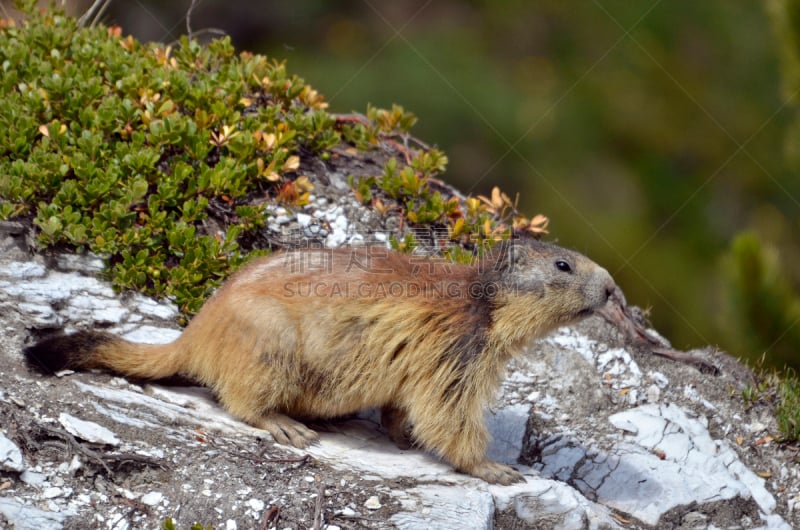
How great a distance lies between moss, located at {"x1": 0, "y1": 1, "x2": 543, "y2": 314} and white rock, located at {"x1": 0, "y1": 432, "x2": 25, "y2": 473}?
86.9 inches

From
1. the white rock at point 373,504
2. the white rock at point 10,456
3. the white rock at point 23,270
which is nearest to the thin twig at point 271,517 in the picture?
the white rock at point 373,504

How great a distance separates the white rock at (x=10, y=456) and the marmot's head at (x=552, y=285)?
354 cm

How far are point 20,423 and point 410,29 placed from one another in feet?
62.0

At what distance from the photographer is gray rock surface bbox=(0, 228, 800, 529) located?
5688mm

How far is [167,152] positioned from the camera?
8477 millimetres

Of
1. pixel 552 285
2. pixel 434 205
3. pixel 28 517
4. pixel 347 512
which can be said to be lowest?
pixel 28 517

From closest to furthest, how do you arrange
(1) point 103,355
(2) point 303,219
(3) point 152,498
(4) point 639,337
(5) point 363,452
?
(3) point 152,498
(1) point 103,355
(5) point 363,452
(4) point 639,337
(2) point 303,219

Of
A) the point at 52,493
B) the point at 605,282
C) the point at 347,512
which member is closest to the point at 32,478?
the point at 52,493

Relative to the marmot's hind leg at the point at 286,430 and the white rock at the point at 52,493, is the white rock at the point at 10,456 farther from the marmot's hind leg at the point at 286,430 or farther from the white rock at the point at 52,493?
the marmot's hind leg at the point at 286,430

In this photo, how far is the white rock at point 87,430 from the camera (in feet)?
19.3

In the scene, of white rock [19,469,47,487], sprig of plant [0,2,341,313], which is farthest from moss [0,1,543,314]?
white rock [19,469,47,487]

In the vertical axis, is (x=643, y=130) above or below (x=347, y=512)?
above

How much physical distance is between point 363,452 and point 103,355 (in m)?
2.05

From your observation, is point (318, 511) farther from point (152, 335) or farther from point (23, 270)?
point (23, 270)
